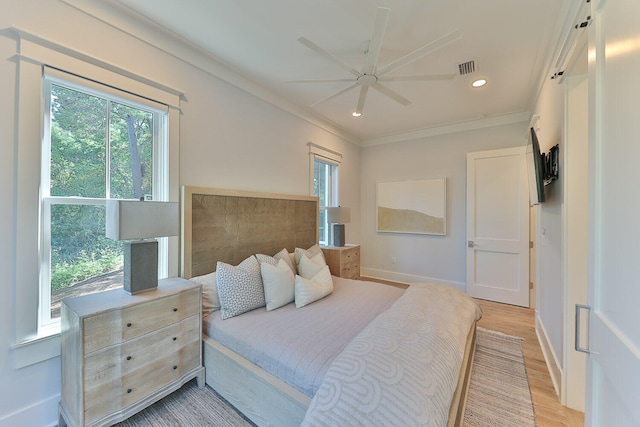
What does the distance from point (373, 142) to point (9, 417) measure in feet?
17.2

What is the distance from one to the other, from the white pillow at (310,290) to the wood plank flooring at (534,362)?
1702 mm

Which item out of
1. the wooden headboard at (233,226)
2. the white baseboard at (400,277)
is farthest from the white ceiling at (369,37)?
the white baseboard at (400,277)

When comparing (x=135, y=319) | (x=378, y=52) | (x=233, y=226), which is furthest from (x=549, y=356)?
(x=135, y=319)

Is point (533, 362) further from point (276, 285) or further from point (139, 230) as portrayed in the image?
point (139, 230)

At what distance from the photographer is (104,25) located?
1840 millimetres

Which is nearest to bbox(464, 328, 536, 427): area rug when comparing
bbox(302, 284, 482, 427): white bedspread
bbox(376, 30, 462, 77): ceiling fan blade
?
bbox(302, 284, 482, 427): white bedspread

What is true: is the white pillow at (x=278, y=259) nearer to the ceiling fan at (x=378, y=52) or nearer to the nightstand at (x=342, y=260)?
the nightstand at (x=342, y=260)

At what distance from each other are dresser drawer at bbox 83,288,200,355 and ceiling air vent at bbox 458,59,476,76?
3.19 meters

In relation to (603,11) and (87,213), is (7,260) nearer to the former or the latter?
(87,213)

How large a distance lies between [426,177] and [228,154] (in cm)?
339

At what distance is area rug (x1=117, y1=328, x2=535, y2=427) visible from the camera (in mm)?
1615

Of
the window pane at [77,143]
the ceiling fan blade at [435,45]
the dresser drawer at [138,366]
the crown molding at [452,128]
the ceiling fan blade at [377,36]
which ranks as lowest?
the dresser drawer at [138,366]

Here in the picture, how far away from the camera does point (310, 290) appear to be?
232 cm

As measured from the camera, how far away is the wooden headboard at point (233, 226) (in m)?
2.32
